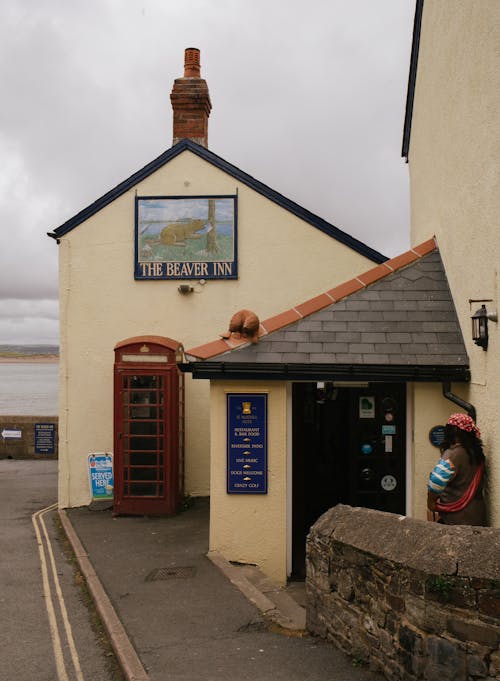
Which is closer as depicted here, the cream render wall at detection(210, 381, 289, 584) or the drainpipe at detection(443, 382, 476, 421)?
the drainpipe at detection(443, 382, 476, 421)

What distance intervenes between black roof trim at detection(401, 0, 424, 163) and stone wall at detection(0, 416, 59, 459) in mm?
13800

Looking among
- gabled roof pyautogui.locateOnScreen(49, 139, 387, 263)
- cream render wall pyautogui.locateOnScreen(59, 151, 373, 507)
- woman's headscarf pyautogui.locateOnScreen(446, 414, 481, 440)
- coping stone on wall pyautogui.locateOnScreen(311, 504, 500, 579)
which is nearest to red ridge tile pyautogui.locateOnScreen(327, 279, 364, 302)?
woman's headscarf pyautogui.locateOnScreen(446, 414, 481, 440)

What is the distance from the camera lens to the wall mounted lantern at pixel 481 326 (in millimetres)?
6863

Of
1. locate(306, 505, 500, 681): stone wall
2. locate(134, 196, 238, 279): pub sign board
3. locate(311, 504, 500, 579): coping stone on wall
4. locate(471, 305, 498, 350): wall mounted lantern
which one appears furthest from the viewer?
locate(134, 196, 238, 279): pub sign board

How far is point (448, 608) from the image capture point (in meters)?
4.54

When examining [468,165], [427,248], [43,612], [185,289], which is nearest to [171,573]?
[43,612]

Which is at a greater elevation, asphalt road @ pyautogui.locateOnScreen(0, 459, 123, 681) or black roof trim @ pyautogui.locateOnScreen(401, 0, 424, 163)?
black roof trim @ pyautogui.locateOnScreen(401, 0, 424, 163)

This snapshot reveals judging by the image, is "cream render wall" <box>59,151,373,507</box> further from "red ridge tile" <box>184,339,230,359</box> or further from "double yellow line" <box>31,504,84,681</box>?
"red ridge tile" <box>184,339,230,359</box>

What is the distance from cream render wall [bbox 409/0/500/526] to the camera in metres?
6.69

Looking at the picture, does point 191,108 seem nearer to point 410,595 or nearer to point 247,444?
point 247,444

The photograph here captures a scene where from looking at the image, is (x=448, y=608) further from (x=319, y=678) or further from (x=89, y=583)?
(x=89, y=583)

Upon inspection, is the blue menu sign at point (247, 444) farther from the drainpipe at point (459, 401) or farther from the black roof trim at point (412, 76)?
the black roof trim at point (412, 76)

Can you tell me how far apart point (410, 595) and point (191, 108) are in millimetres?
11121

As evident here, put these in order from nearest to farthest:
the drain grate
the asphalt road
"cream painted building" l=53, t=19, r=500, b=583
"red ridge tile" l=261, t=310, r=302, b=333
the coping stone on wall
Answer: the coping stone on wall → the asphalt road → "cream painted building" l=53, t=19, r=500, b=583 → the drain grate → "red ridge tile" l=261, t=310, r=302, b=333
